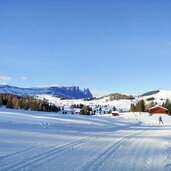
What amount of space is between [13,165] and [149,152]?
7.43m

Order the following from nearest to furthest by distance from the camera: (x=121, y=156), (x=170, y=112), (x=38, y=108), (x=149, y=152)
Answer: (x=121, y=156) → (x=149, y=152) → (x=170, y=112) → (x=38, y=108)

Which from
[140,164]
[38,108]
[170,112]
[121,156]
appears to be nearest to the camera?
[140,164]

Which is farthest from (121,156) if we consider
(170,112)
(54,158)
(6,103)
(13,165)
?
(6,103)

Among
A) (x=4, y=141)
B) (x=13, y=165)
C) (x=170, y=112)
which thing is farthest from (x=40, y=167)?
(x=170, y=112)

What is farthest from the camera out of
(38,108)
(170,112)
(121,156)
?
(38,108)

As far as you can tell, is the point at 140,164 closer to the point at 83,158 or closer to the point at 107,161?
the point at 107,161

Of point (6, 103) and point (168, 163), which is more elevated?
point (6, 103)

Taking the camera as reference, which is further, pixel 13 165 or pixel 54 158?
pixel 54 158

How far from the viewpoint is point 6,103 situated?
159 meters

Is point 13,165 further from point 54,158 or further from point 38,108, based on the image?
point 38,108

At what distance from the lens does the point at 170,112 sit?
482 feet

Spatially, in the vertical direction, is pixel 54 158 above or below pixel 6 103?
below

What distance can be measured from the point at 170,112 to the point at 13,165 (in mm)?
140129

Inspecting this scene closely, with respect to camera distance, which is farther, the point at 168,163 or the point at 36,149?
the point at 36,149
